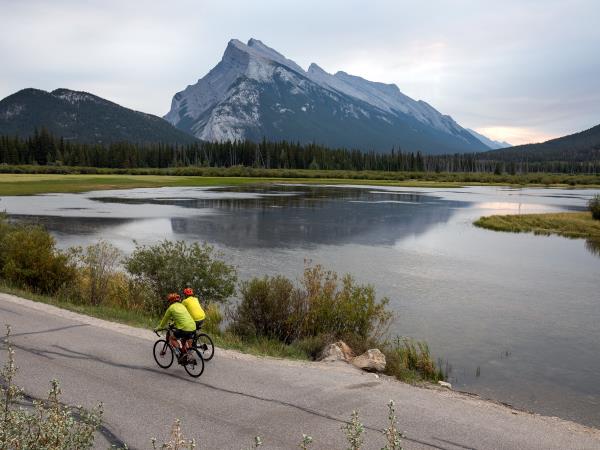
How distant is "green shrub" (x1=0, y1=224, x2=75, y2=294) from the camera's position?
21.8 meters

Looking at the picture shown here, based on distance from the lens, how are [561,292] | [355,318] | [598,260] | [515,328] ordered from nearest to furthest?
1. [355,318]
2. [515,328]
3. [561,292]
4. [598,260]

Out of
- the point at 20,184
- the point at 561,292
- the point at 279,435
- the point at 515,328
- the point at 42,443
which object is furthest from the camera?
the point at 20,184

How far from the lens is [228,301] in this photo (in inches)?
834

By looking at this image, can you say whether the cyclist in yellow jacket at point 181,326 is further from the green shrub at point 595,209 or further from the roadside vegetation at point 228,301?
the green shrub at point 595,209

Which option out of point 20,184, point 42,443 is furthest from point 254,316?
point 20,184

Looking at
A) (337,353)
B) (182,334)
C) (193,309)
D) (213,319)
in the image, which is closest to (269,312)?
(213,319)

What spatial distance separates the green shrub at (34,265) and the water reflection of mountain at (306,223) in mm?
15963

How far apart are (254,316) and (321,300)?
2.39m

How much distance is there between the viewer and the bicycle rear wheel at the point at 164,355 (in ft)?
40.1

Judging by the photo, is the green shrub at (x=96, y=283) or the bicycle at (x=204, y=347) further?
the green shrub at (x=96, y=283)

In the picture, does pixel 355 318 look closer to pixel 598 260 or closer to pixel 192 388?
pixel 192 388

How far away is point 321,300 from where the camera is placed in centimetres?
1777

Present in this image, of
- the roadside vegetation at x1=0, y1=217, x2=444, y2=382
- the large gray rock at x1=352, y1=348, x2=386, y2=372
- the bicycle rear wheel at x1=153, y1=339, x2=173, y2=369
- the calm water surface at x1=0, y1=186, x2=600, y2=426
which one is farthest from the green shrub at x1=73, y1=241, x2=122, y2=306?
the large gray rock at x1=352, y1=348, x2=386, y2=372

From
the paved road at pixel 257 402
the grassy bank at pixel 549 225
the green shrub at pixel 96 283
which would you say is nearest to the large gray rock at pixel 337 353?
the paved road at pixel 257 402
